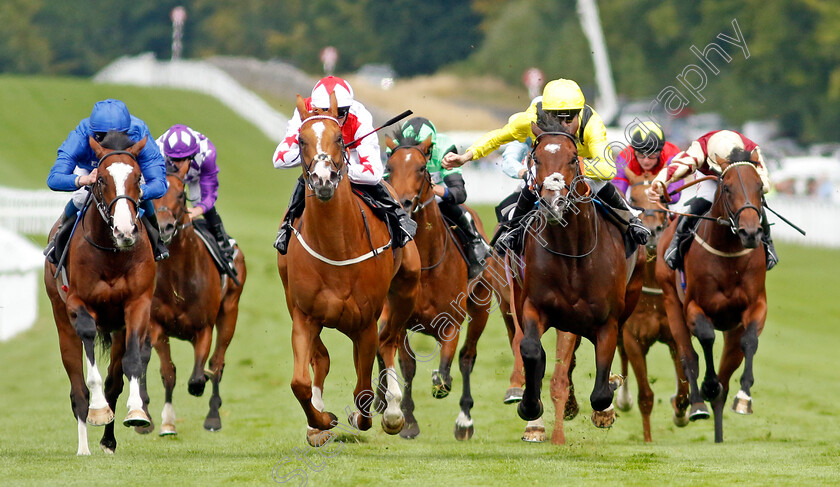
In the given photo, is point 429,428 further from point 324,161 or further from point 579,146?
point 324,161

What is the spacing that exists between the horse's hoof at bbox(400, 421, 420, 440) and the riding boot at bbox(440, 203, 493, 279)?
57.2 inches

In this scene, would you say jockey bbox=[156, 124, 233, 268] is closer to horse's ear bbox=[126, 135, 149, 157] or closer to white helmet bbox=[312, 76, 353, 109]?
horse's ear bbox=[126, 135, 149, 157]

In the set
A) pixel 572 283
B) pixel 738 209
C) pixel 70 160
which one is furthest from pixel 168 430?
pixel 738 209

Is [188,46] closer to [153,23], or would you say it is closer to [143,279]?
[153,23]

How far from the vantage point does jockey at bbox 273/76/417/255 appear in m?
8.27

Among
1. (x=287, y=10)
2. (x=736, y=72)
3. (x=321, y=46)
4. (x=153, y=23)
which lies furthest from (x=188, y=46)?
(x=736, y=72)

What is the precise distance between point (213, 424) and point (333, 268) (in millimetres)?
4044

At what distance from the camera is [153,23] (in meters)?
76.1

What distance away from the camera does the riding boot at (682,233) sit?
10.5m

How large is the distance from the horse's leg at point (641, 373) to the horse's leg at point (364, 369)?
3.34m

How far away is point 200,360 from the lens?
36.5 feet

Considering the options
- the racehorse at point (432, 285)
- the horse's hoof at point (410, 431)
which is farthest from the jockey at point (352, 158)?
the horse's hoof at point (410, 431)

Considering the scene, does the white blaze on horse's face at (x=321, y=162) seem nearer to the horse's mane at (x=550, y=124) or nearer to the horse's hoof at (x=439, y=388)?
the horse's mane at (x=550, y=124)

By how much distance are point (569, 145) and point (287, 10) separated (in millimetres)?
66357
